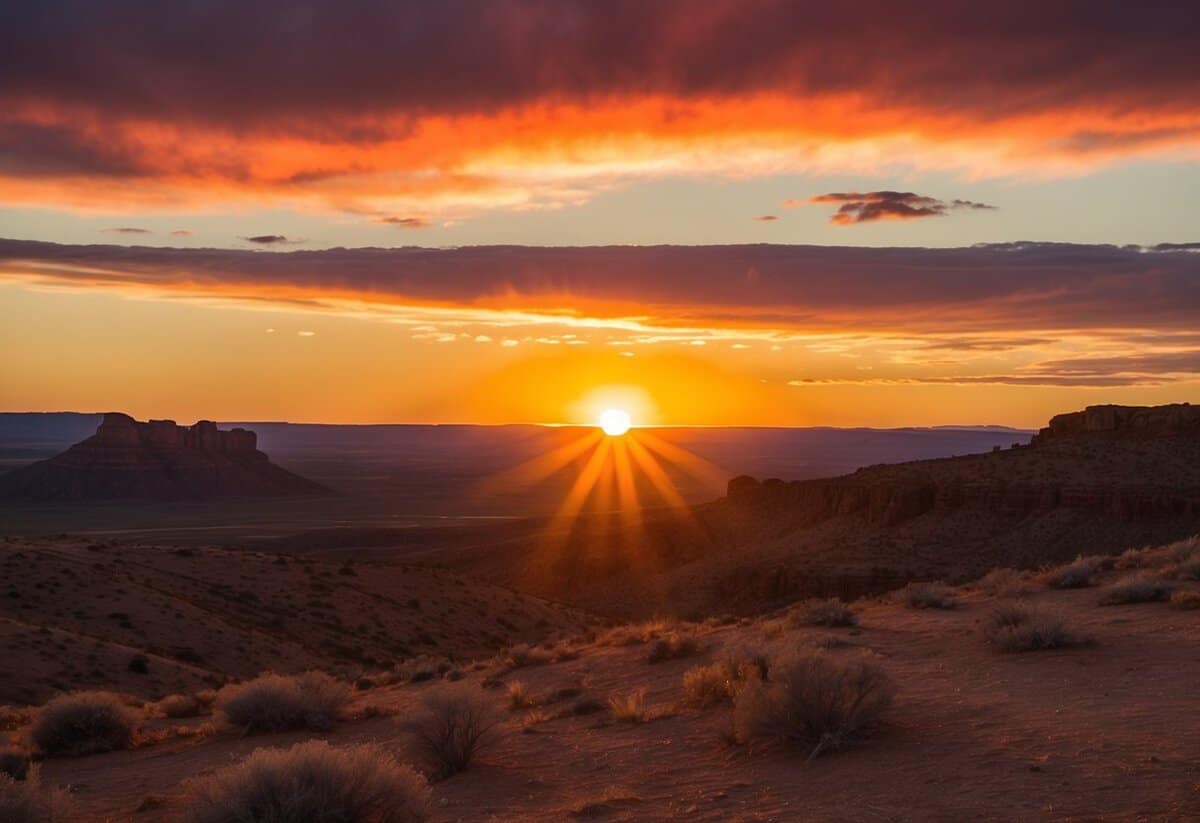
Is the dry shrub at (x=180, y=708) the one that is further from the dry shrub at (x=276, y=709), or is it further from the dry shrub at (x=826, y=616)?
the dry shrub at (x=826, y=616)

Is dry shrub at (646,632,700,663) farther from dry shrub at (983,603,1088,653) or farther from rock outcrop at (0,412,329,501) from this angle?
rock outcrop at (0,412,329,501)

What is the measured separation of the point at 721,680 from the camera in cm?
1413

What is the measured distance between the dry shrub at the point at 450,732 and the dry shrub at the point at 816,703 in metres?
3.12

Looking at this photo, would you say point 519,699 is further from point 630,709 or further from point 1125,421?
point 1125,421

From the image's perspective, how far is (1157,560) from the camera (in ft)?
78.2

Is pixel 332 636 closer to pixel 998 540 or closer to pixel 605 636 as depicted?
pixel 605 636

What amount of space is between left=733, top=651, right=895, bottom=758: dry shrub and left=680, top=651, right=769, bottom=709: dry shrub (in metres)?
1.99

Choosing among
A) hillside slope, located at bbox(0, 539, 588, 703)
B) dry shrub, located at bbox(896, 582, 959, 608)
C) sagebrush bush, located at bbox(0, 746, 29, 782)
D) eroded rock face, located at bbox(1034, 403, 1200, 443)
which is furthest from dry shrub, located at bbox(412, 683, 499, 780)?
eroded rock face, located at bbox(1034, 403, 1200, 443)

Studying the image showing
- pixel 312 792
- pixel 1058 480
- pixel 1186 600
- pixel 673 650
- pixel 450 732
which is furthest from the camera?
pixel 1058 480

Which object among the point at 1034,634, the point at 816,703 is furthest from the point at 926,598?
the point at 816,703

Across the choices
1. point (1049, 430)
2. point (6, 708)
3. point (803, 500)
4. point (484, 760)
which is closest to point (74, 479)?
point (803, 500)

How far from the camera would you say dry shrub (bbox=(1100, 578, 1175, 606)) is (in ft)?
59.0

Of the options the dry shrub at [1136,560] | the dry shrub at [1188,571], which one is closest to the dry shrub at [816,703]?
the dry shrub at [1188,571]

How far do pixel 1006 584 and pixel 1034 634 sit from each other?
8097mm
